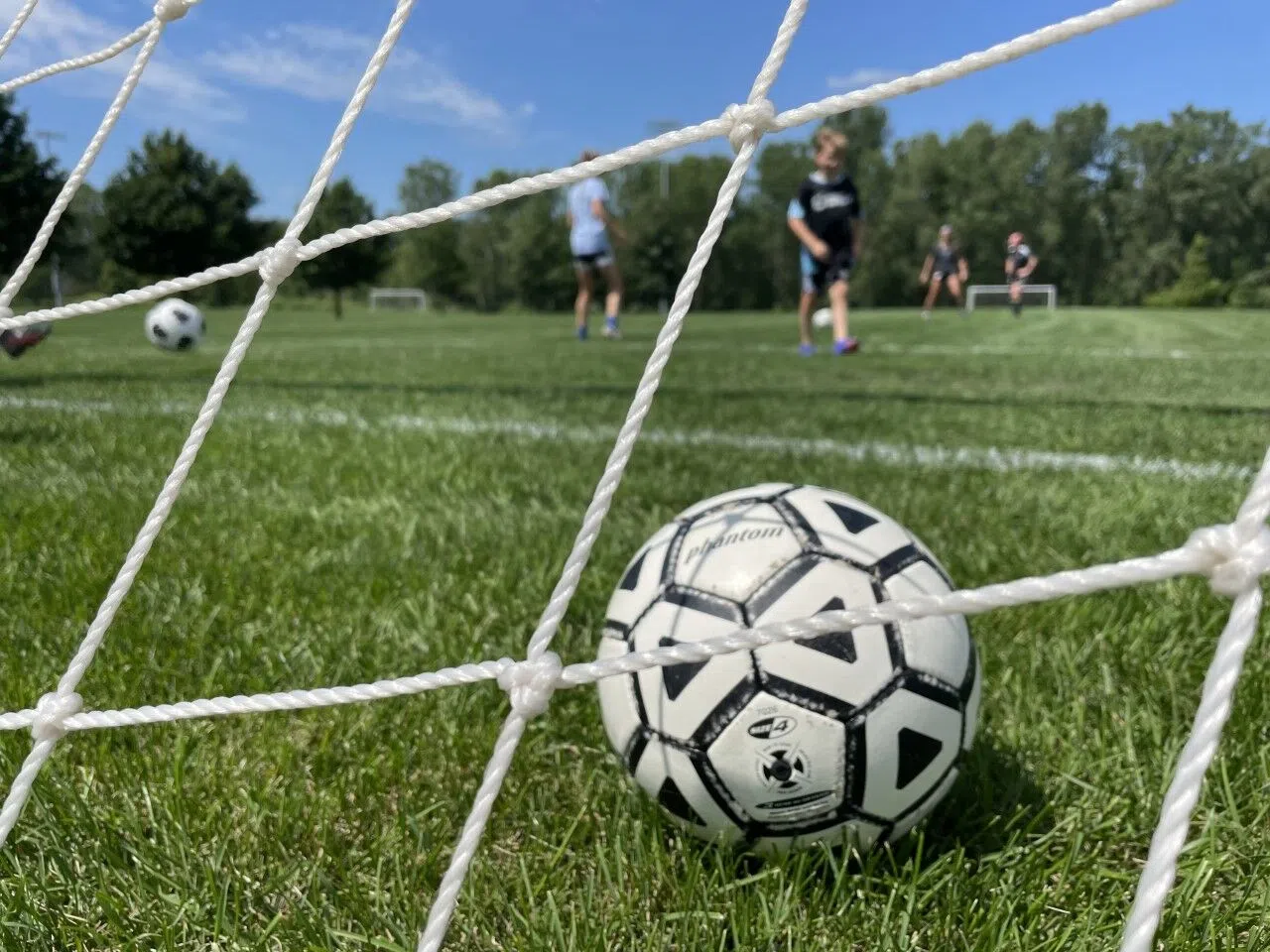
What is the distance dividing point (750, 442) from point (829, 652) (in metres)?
2.88

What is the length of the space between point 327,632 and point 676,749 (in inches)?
38.8

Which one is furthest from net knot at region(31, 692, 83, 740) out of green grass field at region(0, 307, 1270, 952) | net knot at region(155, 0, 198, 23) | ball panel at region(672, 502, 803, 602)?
net knot at region(155, 0, 198, 23)

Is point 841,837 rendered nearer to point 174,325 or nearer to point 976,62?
point 976,62

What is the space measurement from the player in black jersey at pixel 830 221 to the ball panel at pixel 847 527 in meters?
7.87

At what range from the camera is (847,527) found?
146cm

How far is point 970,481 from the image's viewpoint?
331cm

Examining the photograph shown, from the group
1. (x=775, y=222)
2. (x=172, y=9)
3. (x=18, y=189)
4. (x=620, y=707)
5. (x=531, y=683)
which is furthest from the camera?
(x=775, y=222)

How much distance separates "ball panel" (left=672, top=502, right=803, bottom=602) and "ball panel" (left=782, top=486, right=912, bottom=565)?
49mm

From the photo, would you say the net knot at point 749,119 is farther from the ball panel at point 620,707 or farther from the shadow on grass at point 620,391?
the shadow on grass at point 620,391

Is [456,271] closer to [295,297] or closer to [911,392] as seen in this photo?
[295,297]

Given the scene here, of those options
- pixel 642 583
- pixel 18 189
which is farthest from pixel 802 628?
pixel 18 189

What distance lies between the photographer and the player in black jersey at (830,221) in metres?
9.10

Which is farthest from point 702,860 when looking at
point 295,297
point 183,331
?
point 295,297

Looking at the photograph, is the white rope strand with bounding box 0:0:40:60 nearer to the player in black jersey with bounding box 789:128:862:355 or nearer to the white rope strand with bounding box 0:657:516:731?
the white rope strand with bounding box 0:657:516:731
